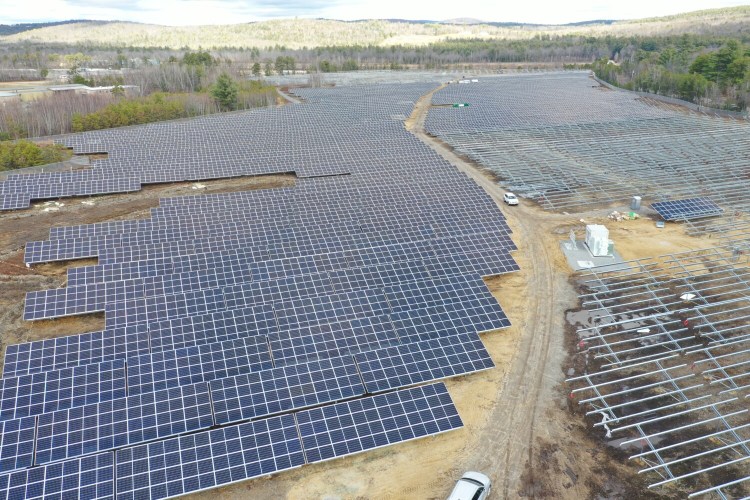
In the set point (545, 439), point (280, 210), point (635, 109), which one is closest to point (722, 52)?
point (635, 109)

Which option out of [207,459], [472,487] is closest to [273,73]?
[207,459]

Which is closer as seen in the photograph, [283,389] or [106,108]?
[283,389]

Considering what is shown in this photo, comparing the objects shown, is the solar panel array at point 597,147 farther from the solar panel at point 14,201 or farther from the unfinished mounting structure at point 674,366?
the solar panel at point 14,201

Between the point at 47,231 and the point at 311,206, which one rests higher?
the point at 311,206

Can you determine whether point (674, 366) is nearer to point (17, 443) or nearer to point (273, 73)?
Result: point (17, 443)

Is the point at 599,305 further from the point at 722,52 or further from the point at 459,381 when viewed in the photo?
the point at 722,52

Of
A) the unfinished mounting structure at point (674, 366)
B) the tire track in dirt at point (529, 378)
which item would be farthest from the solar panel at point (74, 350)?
the unfinished mounting structure at point (674, 366)

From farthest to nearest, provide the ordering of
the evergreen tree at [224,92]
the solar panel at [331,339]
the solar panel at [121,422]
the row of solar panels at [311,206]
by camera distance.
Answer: the evergreen tree at [224,92], the row of solar panels at [311,206], the solar panel at [331,339], the solar panel at [121,422]
